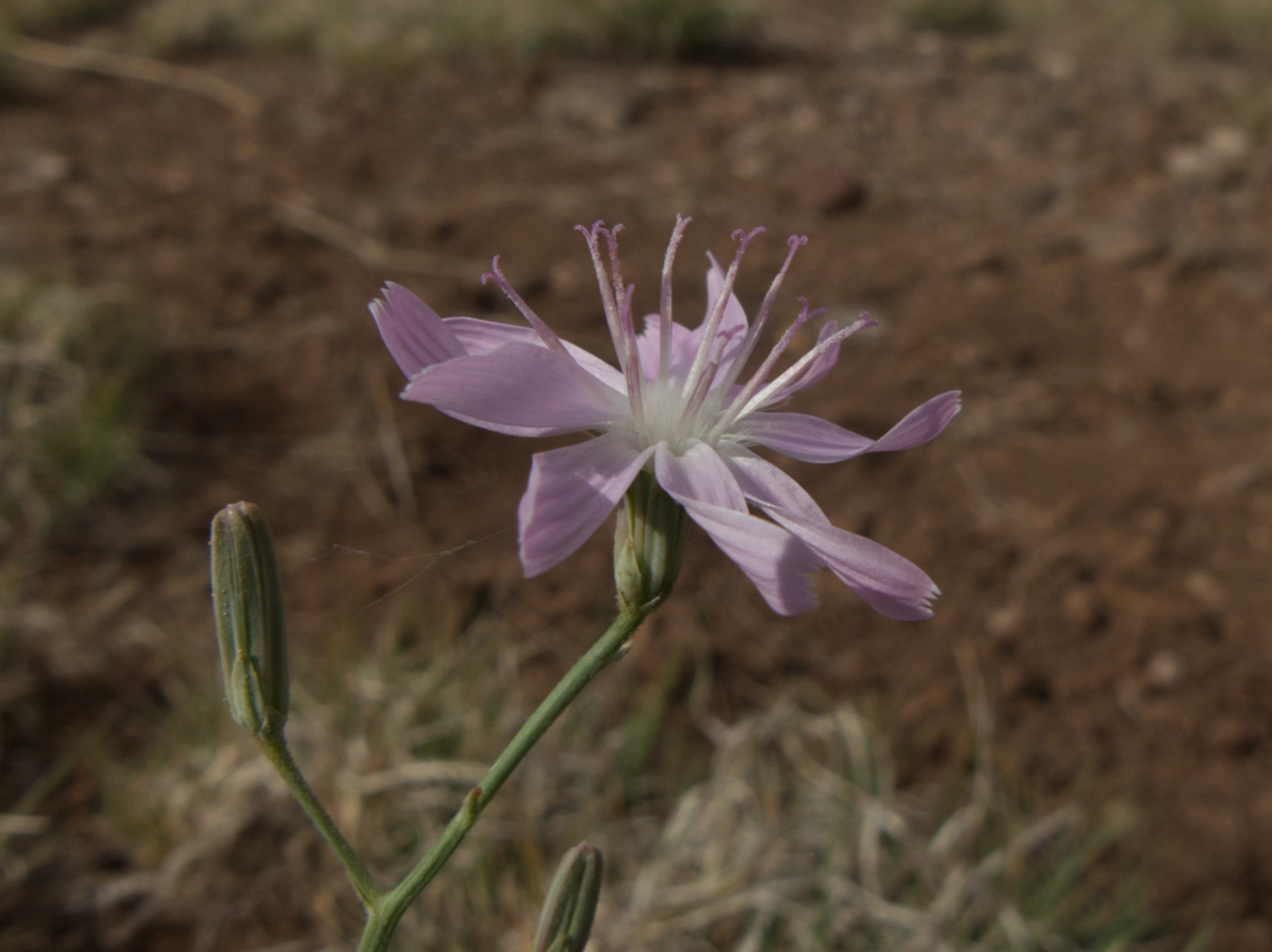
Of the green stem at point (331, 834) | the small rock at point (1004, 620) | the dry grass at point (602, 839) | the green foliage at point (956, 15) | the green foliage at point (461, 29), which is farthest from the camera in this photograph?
the green foliage at point (956, 15)

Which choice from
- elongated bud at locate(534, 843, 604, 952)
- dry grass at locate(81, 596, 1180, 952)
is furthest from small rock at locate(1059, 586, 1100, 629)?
A: elongated bud at locate(534, 843, 604, 952)

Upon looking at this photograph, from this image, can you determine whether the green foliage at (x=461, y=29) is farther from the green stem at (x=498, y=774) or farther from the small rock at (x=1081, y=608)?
the green stem at (x=498, y=774)

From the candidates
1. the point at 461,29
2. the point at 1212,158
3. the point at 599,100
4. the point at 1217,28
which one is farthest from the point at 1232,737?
the point at 1217,28

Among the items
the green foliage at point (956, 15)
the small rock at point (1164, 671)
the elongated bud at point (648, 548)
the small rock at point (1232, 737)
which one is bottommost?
the small rock at point (1232, 737)

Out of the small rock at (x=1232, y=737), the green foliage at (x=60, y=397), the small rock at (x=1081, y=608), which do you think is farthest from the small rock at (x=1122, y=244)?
the green foliage at (x=60, y=397)

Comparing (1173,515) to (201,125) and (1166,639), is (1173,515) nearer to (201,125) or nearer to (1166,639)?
(1166,639)

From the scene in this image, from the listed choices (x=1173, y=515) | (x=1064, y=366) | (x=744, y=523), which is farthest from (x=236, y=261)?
(x=744, y=523)

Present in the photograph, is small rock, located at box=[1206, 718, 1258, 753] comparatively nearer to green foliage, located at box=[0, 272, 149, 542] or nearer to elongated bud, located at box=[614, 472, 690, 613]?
elongated bud, located at box=[614, 472, 690, 613]
